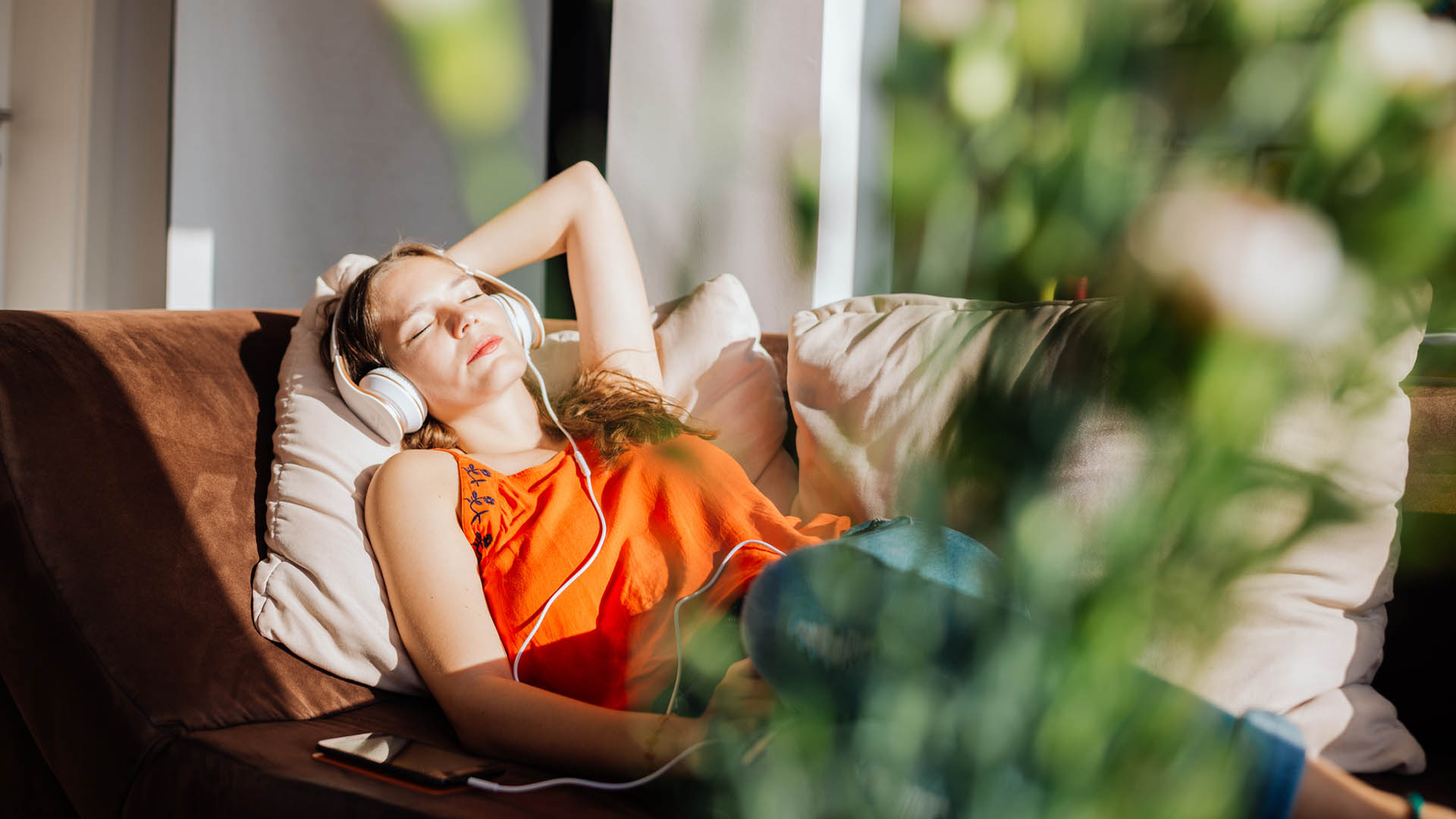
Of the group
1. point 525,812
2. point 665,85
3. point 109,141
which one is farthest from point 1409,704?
point 109,141

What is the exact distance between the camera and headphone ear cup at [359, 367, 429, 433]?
1439 mm

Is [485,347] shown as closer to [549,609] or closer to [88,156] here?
[549,609]

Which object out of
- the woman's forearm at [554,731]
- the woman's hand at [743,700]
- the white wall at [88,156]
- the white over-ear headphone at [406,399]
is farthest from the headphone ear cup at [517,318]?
the white wall at [88,156]

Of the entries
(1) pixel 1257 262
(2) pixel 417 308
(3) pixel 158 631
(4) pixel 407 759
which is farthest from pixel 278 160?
(1) pixel 1257 262

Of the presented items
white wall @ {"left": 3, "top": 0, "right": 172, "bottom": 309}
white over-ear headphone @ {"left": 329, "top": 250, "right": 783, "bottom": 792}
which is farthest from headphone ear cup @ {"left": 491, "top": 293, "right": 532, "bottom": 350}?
white wall @ {"left": 3, "top": 0, "right": 172, "bottom": 309}

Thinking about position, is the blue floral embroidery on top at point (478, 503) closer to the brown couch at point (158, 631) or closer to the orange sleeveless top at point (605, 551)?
the orange sleeveless top at point (605, 551)

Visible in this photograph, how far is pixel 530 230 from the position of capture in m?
1.77

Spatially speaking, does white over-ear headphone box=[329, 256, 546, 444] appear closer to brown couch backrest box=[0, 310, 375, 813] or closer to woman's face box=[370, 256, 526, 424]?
woman's face box=[370, 256, 526, 424]

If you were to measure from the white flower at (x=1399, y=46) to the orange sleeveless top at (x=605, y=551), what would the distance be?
0.97 metres

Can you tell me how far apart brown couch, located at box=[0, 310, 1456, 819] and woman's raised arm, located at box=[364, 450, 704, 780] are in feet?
0.15

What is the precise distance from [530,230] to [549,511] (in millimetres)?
629

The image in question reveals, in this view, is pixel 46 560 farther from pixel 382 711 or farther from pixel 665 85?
pixel 665 85

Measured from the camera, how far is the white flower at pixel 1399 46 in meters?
0.20

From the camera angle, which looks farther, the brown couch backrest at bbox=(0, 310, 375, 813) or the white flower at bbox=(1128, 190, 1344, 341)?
the brown couch backrest at bbox=(0, 310, 375, 813)
